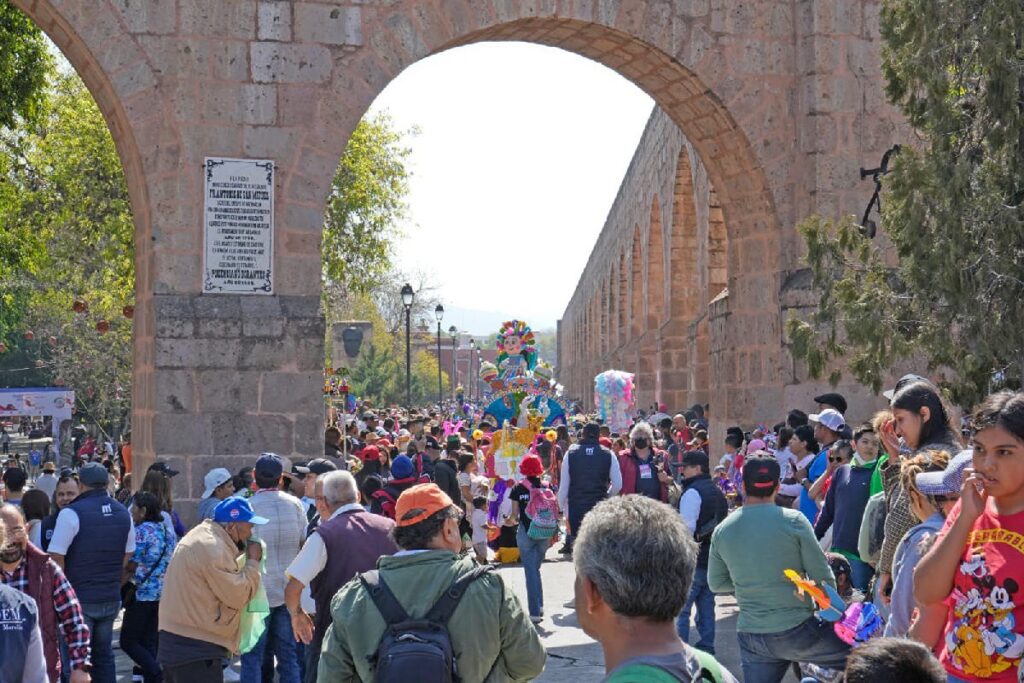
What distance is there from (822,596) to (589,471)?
6462mm

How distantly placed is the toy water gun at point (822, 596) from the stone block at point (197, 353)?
7.26 metres

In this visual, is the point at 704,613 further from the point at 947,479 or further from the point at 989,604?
the point at 989,604

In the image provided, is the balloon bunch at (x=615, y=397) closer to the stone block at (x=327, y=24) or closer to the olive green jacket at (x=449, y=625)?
the stone block at (x=327, y=24)

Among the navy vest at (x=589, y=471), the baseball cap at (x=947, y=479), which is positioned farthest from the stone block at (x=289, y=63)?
the baseball cap at (x=947, y=479)

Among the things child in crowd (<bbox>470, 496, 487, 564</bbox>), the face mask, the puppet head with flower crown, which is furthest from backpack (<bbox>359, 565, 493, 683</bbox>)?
the puppet head with flower crown

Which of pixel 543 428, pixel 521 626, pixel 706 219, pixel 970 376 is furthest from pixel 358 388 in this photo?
pixel 521 626

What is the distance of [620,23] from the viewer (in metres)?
13.2

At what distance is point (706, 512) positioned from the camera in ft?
31.7

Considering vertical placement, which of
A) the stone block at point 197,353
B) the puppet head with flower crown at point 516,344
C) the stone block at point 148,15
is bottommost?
the stone block at point 197,353

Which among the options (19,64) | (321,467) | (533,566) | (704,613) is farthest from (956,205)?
(19,64)

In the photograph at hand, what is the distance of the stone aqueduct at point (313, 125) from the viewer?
12086mm

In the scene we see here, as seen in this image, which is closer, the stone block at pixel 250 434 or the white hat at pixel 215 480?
the white hat at pixel 215 480

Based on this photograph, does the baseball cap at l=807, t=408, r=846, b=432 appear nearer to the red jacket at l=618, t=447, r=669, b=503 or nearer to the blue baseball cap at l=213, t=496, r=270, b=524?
the red jacket at l=618, t=447, r=669, b=503

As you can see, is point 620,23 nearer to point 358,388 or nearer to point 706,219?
point 706,219
